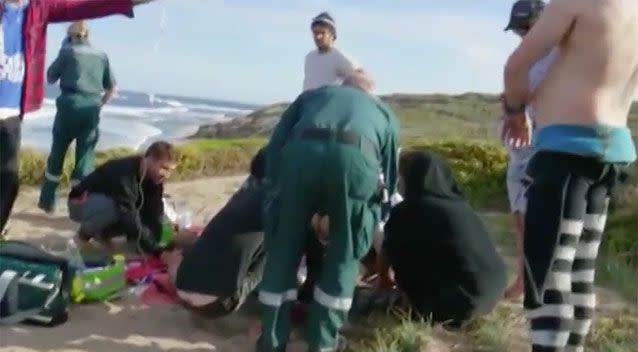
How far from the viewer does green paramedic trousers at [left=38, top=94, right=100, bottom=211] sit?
7902mm

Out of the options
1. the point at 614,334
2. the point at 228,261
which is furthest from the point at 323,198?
the point at 614,334

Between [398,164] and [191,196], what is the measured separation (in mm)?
4573

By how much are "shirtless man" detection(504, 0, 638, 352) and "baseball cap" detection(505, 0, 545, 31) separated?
1089 millimetres

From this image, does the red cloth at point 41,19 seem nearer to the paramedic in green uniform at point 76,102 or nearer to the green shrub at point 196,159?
the paramedic in green uniform at point 76,102

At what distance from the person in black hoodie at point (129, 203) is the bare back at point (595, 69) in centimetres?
309

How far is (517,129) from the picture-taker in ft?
13.2

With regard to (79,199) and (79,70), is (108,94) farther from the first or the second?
(79,199)

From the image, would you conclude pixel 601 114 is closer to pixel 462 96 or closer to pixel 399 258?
pixel 399 258

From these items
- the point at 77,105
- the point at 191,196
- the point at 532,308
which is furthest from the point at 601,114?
the point at 191,196

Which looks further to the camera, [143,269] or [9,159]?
[143,269]

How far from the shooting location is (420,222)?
16.0 ft

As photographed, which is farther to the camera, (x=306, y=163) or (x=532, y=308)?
(x=306, y=163)

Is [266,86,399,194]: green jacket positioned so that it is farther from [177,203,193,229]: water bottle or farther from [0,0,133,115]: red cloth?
[177,203,193,229]: water bottle

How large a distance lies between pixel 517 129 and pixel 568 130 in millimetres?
293
